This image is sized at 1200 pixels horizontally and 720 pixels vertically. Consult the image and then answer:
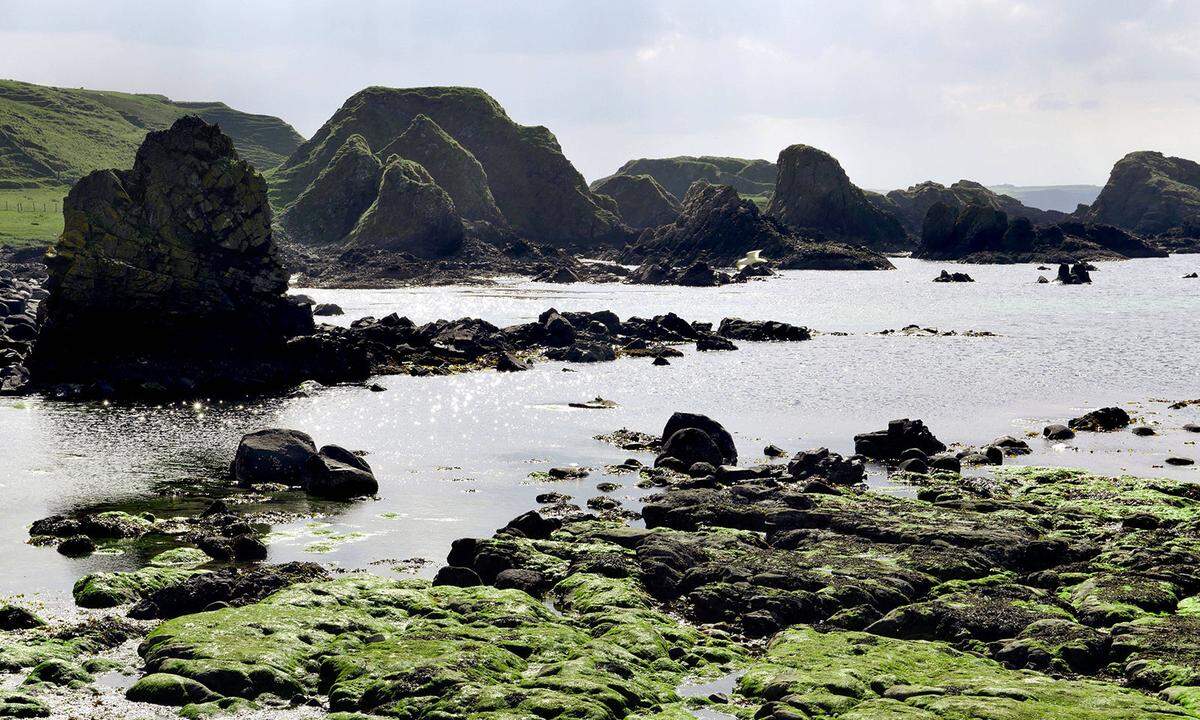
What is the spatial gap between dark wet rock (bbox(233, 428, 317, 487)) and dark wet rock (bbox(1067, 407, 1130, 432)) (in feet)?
142

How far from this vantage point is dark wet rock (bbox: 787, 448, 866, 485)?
4666 cm

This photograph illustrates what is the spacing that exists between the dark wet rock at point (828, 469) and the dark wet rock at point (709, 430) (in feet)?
12.2

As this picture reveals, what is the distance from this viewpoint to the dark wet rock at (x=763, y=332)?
349 ft

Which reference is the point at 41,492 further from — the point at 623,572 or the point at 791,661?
the point at 791,661

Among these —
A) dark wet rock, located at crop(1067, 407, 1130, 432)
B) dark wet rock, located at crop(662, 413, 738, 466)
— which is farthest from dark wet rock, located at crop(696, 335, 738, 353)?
dark wet rock, located at crop(662, 413, 738, 466)

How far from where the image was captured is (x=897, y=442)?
5331cm

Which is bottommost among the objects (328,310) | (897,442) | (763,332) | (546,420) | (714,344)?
(546,420)

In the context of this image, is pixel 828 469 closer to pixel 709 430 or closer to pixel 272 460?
pixel 709 430

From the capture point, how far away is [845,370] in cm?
8594

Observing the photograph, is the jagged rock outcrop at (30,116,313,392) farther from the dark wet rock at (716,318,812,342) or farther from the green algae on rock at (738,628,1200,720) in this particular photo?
the green algae on rock at (738,628,1200,720)

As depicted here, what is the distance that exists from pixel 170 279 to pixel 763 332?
191 feet

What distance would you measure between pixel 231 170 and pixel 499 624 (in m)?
61.3

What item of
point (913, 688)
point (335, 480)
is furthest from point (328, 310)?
point (913, 688)

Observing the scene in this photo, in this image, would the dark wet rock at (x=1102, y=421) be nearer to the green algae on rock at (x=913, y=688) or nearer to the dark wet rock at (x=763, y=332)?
the green algae on rock at (x=913, y=688)
